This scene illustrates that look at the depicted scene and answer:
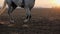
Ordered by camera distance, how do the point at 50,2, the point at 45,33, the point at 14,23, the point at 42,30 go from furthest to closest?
the point at 50,2 < the point at 14,23 < the point at 42,30 < the point at 45,33

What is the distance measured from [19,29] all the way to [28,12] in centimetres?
62

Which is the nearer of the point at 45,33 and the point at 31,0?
the point at 45,33

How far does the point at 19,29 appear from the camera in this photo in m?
6.00

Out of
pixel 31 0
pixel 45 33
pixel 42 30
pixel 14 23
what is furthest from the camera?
pixel 14 23

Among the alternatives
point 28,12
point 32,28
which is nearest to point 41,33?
point 32,28

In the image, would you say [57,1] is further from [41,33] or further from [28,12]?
[41,33]

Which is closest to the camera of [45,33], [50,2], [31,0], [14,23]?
[45,33]

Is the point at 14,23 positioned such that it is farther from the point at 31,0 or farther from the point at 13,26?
the point at 31,0

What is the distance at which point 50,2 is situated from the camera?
1402 cm

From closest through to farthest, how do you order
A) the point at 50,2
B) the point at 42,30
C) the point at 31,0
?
the point at 42,30, the point at 31,0, the point at 50,2

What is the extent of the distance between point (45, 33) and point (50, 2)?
869cm

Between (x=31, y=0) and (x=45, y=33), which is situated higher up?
(x=31, y=0)

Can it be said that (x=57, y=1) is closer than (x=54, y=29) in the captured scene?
No

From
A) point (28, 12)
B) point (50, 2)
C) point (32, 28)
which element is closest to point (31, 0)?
point (28, 12)
